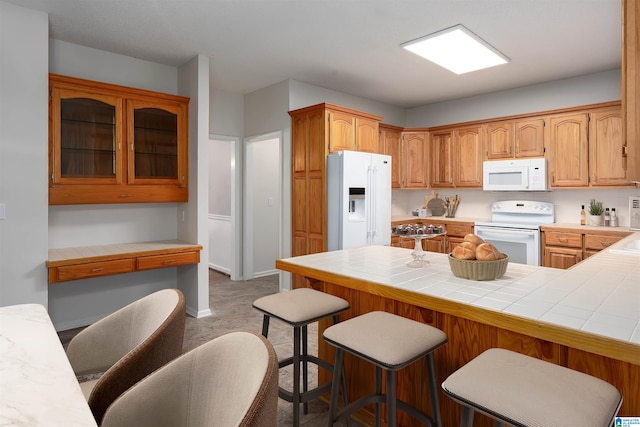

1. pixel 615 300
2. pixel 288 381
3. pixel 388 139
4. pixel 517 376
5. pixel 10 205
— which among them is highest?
pixel 388 139

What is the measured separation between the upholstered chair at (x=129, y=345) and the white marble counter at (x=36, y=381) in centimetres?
18

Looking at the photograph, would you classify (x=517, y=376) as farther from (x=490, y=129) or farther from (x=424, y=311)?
(x=490, y=129)

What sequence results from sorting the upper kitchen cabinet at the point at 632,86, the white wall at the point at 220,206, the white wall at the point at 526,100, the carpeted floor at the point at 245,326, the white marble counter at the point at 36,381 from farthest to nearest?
the white wall at the point at 220,206 → the white wall at the point at 526,100 → the carpeted floor at the point at 245,326 → the upper kitchen cabinet at the point at 632,86 → the white marble counter at the point at 36,381

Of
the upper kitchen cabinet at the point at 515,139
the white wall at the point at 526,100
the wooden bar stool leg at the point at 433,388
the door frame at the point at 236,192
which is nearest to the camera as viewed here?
the wooden bar stool leg at the point at 433,388

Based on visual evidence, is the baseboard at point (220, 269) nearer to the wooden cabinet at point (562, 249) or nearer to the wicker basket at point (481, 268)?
the wooden cabinet at point (562, 249)

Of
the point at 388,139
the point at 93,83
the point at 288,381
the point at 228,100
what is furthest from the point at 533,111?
the point at 93,83

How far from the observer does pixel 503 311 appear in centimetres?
133

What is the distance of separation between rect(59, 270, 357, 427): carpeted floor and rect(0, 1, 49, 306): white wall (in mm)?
720

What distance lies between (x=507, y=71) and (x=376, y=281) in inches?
147

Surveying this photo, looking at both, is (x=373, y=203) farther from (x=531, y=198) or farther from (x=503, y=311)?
(x=503, y=311)

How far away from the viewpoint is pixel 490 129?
16.8 ft

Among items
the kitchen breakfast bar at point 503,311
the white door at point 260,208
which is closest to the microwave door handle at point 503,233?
the kitchen breakfast bar at point 503,311

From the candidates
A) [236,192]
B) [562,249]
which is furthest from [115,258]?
[562,249]

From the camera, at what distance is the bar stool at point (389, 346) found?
4.52 ft
